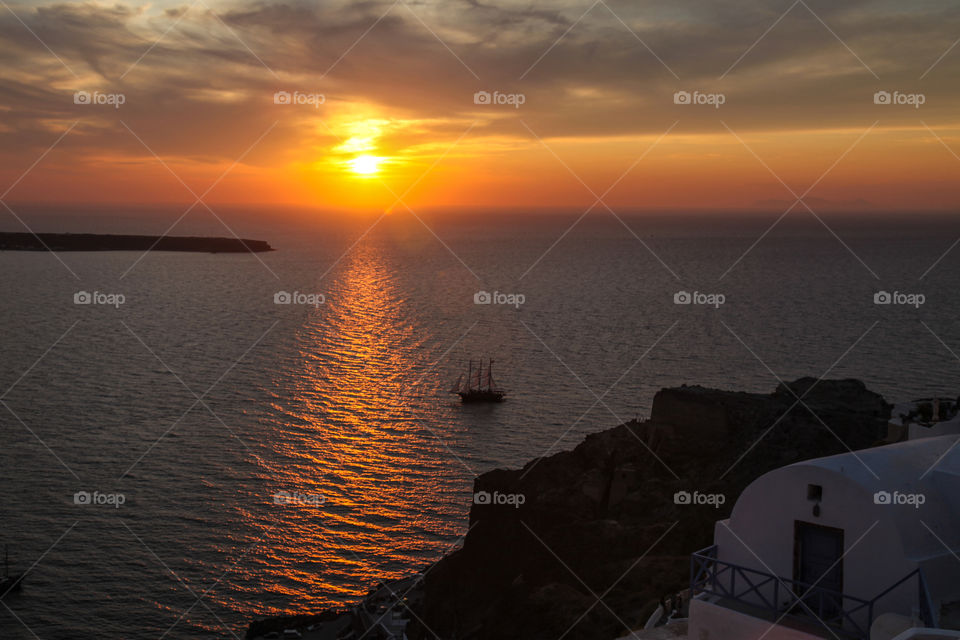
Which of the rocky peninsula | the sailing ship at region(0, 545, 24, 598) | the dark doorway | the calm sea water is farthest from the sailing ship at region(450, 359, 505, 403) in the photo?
the dark doorway

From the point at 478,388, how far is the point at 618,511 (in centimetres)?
3407

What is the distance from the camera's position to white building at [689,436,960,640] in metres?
9.27

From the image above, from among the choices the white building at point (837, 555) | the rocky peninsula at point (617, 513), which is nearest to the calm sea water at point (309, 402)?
the rocky peninsula at point (617, 513)

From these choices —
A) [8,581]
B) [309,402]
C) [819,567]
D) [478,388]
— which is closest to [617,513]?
[819,567]

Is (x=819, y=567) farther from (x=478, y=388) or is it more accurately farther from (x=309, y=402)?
(x=478, y=388)

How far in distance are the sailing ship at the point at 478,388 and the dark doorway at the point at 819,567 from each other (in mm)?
47380

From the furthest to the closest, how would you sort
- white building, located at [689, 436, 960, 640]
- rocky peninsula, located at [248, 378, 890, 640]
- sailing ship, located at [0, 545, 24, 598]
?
sailing ship, located at [0, 545, 24, 598], rocky peninsula, located at [248, 378, 890, 640], white building, located at [689, 436, 960, 640]

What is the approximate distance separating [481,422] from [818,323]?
51.3 metres

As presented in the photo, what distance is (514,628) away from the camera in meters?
20.5

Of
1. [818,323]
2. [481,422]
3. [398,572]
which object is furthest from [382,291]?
[398,572]

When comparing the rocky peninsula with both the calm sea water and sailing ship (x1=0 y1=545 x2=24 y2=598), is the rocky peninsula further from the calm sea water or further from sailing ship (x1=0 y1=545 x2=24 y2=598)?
sailing ship (x1=0 y1=545 x2=24 y2=598)

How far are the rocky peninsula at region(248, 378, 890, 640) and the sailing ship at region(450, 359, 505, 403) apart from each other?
26.3m

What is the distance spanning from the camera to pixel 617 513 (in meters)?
26.3

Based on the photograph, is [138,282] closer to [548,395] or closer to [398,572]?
[548,395]
